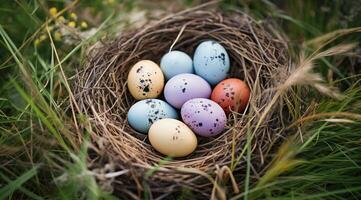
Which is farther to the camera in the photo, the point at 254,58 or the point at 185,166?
the point at 254,58

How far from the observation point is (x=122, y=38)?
2.10m

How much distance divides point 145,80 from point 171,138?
0.35 meters

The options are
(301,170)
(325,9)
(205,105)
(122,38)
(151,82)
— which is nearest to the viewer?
(301,170)

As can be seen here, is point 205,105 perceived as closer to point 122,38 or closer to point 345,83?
point 122,38

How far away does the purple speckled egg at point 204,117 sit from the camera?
1.80 metres

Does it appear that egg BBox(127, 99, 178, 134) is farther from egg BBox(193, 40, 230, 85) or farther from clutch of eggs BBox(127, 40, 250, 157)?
egg BBox(193, 40, 230, 85)

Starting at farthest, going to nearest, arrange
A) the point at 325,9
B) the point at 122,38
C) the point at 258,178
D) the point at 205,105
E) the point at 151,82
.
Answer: the point at 325,9 → the point at 122,38 → the point at 151,82 → the point at 205,105 → the point at 258,178

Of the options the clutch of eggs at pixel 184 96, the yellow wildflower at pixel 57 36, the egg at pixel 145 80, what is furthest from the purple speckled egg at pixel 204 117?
the yellow wildflower at pixel 57 36

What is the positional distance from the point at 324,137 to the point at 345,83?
1.66 feet

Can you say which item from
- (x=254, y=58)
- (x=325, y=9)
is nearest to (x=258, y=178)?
(x=254, y=58)

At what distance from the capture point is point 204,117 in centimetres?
180

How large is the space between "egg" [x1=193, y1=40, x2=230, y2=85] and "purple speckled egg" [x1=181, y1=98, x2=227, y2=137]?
21 centimetres

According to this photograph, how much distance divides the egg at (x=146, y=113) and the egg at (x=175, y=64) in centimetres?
19

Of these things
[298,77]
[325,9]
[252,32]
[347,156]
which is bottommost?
[347,156]
